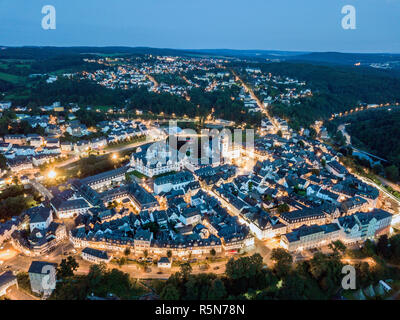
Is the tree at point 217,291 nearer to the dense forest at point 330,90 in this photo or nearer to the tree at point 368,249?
the tree at point 368,249

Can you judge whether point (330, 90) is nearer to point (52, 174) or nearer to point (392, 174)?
point (392, 174)

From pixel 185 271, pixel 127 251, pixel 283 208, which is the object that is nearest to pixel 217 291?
pixel 185 271

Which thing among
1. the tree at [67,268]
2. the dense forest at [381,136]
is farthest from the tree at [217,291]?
the dense forest at [381,136]

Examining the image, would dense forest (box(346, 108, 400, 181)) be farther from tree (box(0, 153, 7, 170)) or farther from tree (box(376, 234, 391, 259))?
tree (box(0, 153, 7, 170))

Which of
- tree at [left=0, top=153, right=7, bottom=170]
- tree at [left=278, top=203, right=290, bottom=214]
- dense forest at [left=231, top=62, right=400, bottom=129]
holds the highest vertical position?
dense forest at [left=231, top=62, right=400, bottom=129]

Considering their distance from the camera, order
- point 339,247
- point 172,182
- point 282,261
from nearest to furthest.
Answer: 1. point 282,261
2. point 339,247
3. point 172,182

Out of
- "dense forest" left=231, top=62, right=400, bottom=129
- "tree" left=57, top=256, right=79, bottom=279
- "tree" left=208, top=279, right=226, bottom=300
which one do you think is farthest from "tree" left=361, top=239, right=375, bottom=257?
"dense forest" left=231, top=62, right=400, bottom=129

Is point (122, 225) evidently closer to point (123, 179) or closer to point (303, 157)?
point (123, 179)

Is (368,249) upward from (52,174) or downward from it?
downward
